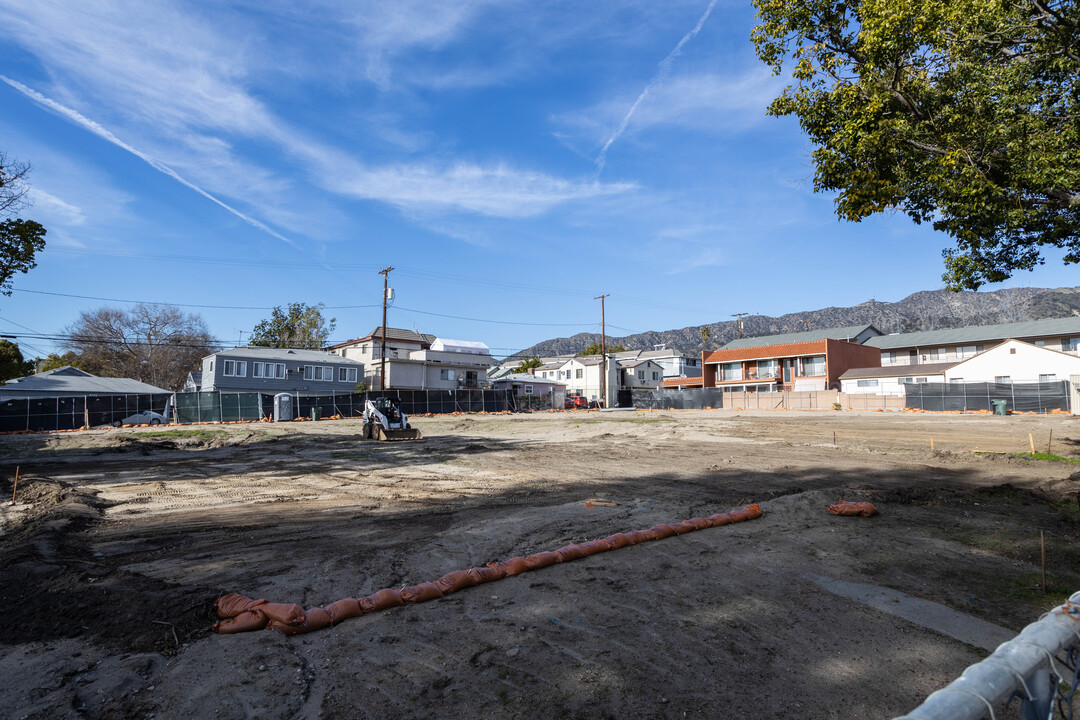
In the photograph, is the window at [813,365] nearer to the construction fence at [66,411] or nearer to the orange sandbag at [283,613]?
the construction fence at [66,411]

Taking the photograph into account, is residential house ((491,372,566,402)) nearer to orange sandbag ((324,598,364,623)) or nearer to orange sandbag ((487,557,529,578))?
orange sandbag ((487,557,529,578))

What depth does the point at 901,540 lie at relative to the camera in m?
7.05

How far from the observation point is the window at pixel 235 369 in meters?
50.2

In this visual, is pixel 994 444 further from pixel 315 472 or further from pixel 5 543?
pixel 5 543

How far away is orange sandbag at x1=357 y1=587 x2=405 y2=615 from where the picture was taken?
480 cm

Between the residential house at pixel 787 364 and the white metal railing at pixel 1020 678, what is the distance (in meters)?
61.8

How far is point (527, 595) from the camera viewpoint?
520cm

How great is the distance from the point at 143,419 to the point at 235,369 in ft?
44.4

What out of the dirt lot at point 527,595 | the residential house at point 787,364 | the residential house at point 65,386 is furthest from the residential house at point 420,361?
the dirt lot at point 527,595

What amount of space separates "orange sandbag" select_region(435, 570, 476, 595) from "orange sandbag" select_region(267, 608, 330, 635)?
106 cm

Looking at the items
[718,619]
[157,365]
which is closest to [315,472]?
[718,619]

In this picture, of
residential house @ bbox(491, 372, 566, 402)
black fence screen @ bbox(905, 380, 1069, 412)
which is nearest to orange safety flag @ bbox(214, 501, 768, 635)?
black fence screen @ bbox(905, 380, 1069, 412)

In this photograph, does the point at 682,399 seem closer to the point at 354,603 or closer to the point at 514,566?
the point at 514,566

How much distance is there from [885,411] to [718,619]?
42.8 meters
